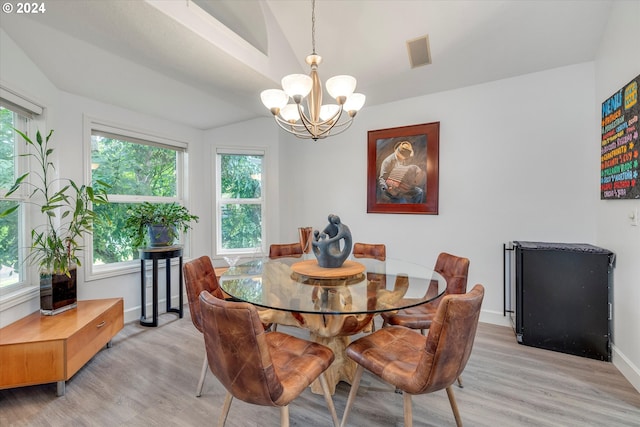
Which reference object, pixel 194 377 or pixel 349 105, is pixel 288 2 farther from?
pixel 194 377

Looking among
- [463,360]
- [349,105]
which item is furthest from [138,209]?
[463,360]

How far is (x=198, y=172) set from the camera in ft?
12.9

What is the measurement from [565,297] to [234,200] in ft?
12.7

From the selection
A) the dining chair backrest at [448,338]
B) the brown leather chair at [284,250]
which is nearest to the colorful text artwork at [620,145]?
the dining chair backrest at [448,338]

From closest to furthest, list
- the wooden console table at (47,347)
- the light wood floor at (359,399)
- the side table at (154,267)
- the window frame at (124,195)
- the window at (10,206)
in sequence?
the light wood floor at (359,399) < the wooden console table at (47,347) < the window at (10,206) < the window frame at (124,195) < the side table at (154,267)

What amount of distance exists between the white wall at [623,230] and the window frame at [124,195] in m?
4.35

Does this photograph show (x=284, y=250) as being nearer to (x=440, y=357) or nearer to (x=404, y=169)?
(x=404, y=169)

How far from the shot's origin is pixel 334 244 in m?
2.13

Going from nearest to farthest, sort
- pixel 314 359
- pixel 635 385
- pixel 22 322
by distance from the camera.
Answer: pixel 314 359, pixel 635 385, pixel 22 322

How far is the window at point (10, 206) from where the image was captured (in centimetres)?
225

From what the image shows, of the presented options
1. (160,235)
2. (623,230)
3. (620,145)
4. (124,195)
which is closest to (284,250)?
(160,235)

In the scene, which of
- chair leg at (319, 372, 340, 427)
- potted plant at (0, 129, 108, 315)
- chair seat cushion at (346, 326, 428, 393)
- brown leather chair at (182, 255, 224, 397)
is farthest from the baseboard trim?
potted plant at (0, 129, 108, 315)

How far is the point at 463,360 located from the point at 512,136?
2.51 metres

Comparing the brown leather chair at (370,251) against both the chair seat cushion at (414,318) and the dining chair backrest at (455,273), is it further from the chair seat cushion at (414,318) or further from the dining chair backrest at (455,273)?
the chair seat cushion at (414,318)
